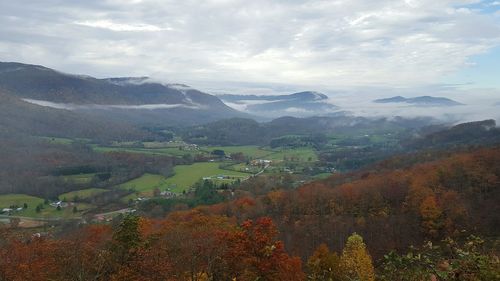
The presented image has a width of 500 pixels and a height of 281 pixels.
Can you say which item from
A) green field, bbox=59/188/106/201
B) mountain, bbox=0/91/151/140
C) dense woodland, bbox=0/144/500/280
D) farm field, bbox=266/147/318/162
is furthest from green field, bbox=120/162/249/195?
mountain, bbox=0/91/151/140

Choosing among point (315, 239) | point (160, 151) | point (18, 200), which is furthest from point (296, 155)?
point (315, 239)

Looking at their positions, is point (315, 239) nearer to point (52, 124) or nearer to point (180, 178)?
point (180, 178)

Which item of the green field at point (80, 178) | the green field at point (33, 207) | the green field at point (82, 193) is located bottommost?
the green field at point (33, 207)

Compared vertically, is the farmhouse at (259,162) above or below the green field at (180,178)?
above

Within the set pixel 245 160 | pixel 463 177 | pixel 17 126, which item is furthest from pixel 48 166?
pixel 463 177

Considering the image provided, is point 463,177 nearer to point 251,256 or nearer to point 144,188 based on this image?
point 251,256

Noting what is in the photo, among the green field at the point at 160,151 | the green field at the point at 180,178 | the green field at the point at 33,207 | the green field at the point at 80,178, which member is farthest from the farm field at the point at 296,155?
the green field at the point at 33,207

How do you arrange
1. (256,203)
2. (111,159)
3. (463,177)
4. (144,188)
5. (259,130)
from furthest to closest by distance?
(259,130), (111,159), (144,188), (256,203), (463,177)

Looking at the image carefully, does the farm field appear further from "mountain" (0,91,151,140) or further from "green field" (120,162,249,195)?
"mountain" (0,91,151,140)

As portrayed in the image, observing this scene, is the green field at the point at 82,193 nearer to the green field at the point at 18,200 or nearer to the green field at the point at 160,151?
the green field at the point at 18,200
